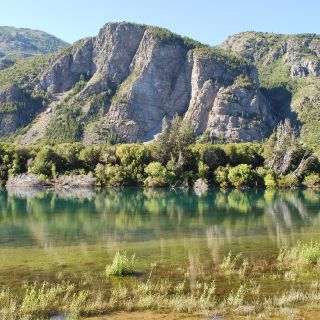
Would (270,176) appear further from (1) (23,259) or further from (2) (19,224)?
(1) (23,259)

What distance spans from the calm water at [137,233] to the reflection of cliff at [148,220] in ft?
0.30

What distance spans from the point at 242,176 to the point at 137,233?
8289 cm

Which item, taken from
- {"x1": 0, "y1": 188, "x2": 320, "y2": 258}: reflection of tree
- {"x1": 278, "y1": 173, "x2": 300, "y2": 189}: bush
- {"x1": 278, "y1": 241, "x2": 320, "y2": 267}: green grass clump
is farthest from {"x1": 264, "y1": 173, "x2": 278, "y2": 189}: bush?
{"x1": 278, "y1": 241, "x2": 320, "y2": 267}: green grass clump

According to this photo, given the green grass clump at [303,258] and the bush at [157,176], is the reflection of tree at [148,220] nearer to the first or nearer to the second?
the green grass clump at [303,258]

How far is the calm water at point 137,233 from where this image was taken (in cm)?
3312

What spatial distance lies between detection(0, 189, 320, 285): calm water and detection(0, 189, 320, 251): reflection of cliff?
0.09 meters

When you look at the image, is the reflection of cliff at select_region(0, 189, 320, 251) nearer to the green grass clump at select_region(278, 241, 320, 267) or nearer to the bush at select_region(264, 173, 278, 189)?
the green grass clump at select_region(278, 241, 320, 267)

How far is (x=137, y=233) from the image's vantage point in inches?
1871

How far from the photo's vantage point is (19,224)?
5466 cm

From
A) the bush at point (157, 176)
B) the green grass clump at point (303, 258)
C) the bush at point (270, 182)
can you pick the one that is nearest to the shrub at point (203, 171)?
the bush at point (157, 176)

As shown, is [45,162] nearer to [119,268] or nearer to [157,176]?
[157,176]

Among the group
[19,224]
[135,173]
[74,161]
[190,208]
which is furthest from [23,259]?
[74,161]

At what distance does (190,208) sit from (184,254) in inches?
1573

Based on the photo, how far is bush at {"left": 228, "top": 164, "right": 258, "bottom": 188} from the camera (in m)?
127
